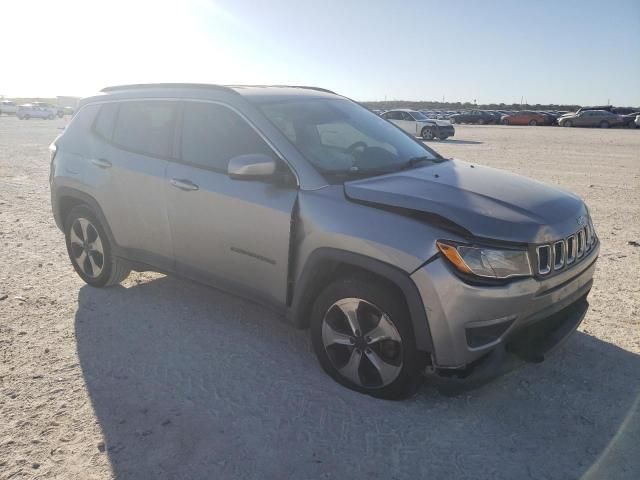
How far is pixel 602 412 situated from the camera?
310cm

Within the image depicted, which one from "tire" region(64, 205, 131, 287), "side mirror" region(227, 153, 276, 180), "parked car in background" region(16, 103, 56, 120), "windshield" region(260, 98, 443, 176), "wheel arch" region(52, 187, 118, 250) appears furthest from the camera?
"parked car in background" region(16, 103, 56, 120)

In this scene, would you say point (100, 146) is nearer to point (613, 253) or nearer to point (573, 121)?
point (613, 253)

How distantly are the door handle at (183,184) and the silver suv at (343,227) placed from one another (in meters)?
0.02

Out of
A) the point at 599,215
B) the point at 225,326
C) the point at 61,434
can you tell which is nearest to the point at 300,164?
the point at 225,326

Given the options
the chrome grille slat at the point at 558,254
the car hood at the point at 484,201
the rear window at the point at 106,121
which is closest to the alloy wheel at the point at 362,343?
the car hood at the point at 484,201

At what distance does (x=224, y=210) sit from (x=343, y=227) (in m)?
0.99

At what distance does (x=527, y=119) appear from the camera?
48281 millimetres

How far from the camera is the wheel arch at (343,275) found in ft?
9.47

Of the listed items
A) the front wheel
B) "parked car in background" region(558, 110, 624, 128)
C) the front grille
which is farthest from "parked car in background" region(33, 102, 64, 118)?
the front grille

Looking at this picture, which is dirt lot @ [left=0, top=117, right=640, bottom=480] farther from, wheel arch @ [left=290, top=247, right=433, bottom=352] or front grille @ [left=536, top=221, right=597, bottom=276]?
front grille @ [left=536, top=221, right=597, bottom=276]

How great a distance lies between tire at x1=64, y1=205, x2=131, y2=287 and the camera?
4820 millimetres

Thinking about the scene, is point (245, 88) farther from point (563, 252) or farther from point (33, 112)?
point (33, 112)

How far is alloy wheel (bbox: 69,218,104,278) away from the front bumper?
3212mm

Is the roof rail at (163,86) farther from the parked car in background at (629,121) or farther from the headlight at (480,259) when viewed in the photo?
the parked car in background at (629,121)
